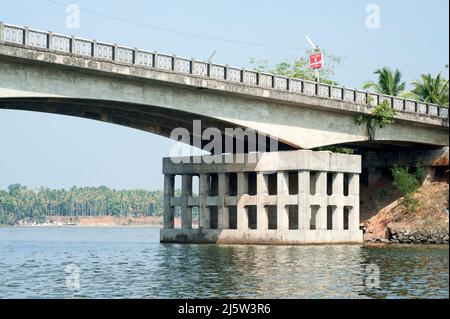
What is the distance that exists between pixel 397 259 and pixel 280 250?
10934 mm

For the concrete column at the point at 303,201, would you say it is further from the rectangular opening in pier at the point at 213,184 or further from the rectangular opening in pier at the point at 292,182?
the rectangular opening in pier at the point at 213,184

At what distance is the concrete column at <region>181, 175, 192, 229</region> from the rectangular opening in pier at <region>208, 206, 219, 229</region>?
1853 millimetres

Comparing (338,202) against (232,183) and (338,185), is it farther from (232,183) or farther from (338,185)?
(232,183)

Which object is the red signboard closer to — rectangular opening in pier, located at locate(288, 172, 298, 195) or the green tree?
rectangular opening in pier, located at locate(288, 172, 298, 195)

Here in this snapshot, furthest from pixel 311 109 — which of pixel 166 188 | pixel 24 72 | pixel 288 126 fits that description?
pixel 24 72

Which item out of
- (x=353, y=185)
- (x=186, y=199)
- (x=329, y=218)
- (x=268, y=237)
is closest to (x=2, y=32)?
(x=268, y=237)

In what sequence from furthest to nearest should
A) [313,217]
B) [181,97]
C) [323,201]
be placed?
[313,217]
[323,201]
[181,97]

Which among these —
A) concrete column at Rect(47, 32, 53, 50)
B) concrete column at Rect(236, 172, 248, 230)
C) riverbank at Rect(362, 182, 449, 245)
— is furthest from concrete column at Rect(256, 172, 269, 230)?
concrete column at Rect(47, 32, 53, 50)

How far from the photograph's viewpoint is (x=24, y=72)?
181 feet

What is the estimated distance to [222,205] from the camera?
76.4 meters

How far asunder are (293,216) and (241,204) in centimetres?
453

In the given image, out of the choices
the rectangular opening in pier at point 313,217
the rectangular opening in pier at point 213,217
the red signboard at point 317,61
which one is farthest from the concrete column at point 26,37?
the red signboard at point 317,61

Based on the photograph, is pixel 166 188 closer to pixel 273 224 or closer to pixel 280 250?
pixel 273 224

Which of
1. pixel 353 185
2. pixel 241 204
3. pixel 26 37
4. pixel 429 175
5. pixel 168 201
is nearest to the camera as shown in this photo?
pixel 26 37
